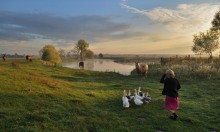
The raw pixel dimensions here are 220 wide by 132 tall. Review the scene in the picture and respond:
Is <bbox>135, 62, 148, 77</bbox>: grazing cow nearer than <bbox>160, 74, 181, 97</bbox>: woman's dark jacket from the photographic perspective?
No

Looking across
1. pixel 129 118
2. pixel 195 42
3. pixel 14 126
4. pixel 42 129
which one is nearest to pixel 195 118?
pixel 129 118

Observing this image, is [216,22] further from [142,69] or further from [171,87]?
[171,87]

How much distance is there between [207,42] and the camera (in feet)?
253

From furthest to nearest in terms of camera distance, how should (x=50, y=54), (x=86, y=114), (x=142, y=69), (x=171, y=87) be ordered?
(x=50, y=54) → (x=142, y=69) → (x=171, y=87) → (x=86, y=114)

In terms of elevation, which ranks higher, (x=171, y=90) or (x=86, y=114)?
(x=171, y=90)

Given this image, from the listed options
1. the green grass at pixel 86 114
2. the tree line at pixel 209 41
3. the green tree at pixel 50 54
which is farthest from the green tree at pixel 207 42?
the green grass at pixel 86 114

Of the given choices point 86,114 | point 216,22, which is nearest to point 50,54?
point 216,22

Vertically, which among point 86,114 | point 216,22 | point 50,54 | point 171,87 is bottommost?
point 86,114

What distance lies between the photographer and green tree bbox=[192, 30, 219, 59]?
248 feet

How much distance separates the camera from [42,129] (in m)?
10.7

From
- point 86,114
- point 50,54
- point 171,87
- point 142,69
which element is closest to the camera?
point 86,114

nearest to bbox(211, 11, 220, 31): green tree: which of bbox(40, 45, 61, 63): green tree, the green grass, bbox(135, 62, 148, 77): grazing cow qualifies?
bbox(135, 62, 148, 77): grazing cow

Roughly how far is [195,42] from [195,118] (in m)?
72.5

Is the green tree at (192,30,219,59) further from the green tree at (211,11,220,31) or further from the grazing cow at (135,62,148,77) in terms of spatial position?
the grazing cow at (135,62,148,77)
